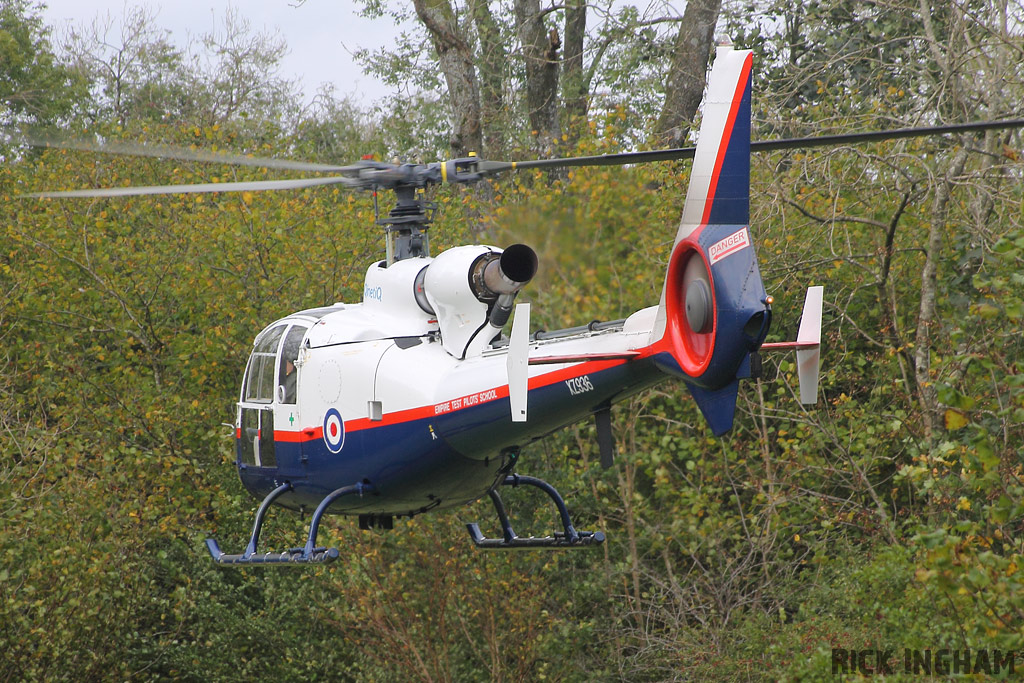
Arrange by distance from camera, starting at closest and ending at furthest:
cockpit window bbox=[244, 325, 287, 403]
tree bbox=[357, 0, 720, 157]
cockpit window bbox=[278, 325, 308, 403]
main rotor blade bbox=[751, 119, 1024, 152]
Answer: main rotor blade bbox=[751, 119, 1024, 152], cockpit window bbox=[278, 325, 308, 403], cockpit window bbox=[244, 325, 287, 403], tree bbox=[357, 0, 720, 157]

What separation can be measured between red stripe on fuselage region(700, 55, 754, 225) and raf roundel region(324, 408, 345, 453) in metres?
3.33

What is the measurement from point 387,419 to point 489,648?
5897mm

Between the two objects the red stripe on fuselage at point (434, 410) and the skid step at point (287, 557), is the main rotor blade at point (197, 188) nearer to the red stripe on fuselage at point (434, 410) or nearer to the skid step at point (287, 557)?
the red stripe on fuselage at point (434, 410)

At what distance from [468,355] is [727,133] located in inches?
101

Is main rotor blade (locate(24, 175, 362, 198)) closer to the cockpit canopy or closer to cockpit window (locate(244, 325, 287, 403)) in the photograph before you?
the cockpit canopy

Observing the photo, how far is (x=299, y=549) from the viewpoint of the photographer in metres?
8.47

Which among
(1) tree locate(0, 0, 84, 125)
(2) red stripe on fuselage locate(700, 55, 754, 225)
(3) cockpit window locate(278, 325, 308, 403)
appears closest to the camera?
(2) red stripe on fuselage locate(700, 55, 754, 225)

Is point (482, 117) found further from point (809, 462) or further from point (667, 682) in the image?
point (667, 682)

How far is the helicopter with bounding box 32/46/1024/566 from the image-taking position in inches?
257

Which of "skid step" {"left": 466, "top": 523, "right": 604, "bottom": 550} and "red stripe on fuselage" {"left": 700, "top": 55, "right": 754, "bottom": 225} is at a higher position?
"red stripe on fuselage" {"left": 700, "top": 55, "right": 754, "bottom": 225}

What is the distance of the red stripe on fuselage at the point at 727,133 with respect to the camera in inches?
260

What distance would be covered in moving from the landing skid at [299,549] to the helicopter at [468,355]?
0.06 ft

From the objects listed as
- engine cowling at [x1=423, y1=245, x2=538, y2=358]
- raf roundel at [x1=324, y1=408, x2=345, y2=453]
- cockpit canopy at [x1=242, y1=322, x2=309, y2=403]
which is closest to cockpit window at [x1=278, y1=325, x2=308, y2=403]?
cockpit canopy at [x1=242, y1=322, x2=309, y2=403]

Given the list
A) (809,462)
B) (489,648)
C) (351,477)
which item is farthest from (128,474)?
(809,462)
